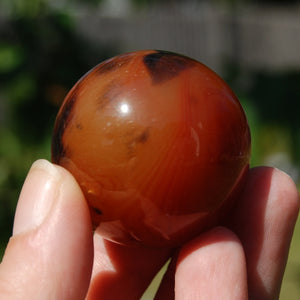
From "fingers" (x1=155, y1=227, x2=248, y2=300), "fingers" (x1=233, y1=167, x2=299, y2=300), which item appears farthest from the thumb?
"fingers" (x1=233, y1=167, x2=299, y2=300)

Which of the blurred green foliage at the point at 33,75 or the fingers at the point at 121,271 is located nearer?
the fingers at the point at 121,271

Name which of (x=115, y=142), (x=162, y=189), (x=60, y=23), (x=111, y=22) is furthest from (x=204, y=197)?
(x=111, y=22)

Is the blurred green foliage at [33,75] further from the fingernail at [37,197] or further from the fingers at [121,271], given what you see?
the fingernail at [37,197]

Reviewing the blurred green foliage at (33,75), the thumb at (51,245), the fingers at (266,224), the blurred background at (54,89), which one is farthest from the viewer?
the blurred green foliage at (33,75)

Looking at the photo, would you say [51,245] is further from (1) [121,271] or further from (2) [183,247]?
(1) [121,271]

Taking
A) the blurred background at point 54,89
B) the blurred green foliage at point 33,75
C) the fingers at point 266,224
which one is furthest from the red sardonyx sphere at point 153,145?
the blurred green foliage at point 33,75

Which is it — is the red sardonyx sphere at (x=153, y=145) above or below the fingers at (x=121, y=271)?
above
